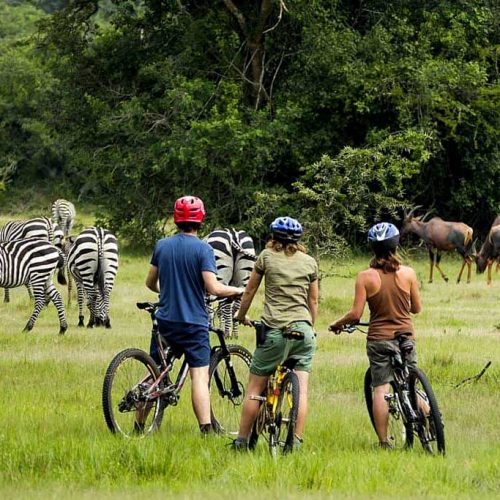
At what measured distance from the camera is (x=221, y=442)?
30.8ft

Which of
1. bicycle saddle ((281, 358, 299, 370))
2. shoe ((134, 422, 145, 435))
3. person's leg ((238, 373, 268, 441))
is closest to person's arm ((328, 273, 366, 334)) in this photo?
bicycle saddle ((281, 358, 299, 370))

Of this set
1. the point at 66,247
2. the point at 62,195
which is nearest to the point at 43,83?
the point at 62,195

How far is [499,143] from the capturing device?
3653cm

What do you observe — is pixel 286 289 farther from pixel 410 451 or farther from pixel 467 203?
pixel 467 203

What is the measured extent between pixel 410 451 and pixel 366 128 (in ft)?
89.8

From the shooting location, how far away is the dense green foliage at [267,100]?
33344 millimetres

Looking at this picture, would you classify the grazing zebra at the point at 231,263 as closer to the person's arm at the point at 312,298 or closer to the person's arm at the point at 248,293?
the person's arm at the point at 248,293

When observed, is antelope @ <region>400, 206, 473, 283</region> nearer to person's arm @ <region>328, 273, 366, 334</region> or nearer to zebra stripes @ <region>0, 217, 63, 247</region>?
zebra stripes @ <region>0, 217, 63, 247</region>

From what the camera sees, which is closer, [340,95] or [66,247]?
[66,247]

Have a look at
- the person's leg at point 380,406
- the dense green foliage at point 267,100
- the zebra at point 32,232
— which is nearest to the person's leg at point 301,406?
the person's leg at point 380,406

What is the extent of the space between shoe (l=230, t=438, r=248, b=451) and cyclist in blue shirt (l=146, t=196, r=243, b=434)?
0.44 meters

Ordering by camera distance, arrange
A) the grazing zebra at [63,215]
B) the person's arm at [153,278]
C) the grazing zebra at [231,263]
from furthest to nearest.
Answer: the grazing zebra at [63,215]
the grazing zebra at [231,263]
the person's arm at [153,278]

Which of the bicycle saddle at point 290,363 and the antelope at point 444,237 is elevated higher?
the antelope at point 444,237

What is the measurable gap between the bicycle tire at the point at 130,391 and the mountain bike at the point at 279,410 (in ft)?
3.01
